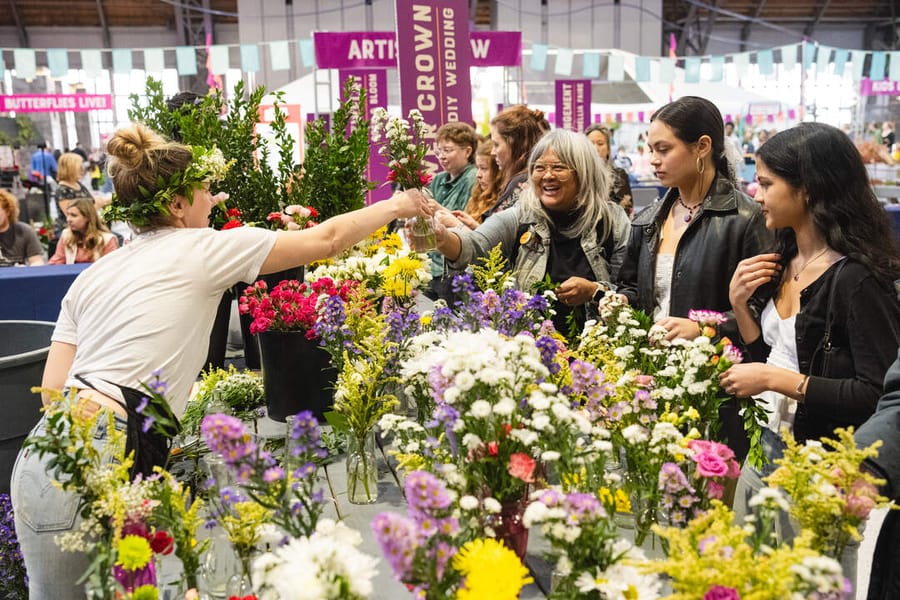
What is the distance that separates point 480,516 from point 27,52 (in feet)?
41.0

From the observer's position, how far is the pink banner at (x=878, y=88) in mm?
15398

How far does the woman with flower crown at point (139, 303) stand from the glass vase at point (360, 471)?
39 centimetres

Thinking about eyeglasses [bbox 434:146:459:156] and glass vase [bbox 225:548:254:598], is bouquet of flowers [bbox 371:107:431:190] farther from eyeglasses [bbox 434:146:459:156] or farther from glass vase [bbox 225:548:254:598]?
eyeglasses [bbox 434:146:459:156]

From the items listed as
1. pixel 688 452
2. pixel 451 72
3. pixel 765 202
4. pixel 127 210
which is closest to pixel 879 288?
pixel 765 202

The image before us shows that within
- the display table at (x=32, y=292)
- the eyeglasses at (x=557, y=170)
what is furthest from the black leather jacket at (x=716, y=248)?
the display table at (x=32, y=292)

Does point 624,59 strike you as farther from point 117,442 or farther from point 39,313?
point 117,442

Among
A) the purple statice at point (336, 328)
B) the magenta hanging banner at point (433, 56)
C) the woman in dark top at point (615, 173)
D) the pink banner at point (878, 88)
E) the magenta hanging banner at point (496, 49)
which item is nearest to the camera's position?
the purple statice at point (336, 328)

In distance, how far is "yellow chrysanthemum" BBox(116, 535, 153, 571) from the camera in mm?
907

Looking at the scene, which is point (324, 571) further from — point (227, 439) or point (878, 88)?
point (878, 88)

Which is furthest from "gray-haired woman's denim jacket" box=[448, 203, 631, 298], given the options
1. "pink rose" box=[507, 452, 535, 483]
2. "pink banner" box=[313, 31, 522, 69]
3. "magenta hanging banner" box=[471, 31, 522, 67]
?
"magenta hanging banner" box=[471, 31, 522, 67]

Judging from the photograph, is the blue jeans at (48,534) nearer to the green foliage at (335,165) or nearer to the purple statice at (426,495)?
the purple statice at (426,495)

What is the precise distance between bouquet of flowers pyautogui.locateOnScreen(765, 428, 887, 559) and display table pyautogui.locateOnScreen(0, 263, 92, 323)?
4280 millimetres

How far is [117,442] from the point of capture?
42.9 inches

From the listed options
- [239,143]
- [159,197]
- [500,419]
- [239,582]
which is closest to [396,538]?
[500,419]
